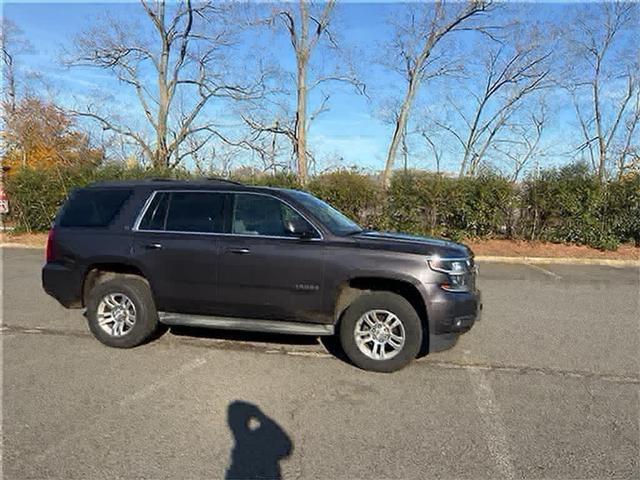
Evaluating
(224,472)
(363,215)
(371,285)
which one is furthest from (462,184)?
(224,472)

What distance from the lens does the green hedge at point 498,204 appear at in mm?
12867

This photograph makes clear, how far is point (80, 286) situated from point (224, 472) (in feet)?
11.1

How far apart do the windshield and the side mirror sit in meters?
0.19

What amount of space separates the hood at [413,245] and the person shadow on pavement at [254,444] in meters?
1.90

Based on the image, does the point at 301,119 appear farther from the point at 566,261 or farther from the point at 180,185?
the point at 180,185

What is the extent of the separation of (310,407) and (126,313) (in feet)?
8.39

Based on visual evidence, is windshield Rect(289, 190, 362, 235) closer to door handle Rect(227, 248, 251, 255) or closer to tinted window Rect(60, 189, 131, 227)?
door handle Rect(227, 248, 251, 255)

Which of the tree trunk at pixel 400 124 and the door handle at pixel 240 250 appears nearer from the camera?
the door handle at pixel 240 250

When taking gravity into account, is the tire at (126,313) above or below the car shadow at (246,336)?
above

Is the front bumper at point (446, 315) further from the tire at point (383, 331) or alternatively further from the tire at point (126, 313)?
the tire at point (126, 313)

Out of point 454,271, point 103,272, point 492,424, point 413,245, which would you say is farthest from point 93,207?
point 492,424

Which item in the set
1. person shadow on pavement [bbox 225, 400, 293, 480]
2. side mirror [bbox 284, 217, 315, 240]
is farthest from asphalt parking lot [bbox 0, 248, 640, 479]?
side mirror [bbox 284, 217, 315, 240]

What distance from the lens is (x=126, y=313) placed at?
507 centimetres

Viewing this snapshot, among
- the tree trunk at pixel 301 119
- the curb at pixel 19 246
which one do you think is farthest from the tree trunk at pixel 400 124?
the curb at pixel 19 246
